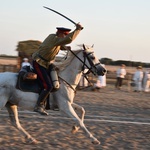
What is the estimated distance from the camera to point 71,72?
27.3 feet

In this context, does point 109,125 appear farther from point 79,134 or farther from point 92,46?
point 92,46

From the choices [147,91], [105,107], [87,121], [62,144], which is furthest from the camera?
[147,91]

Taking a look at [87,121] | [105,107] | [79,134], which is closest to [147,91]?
[105,107]

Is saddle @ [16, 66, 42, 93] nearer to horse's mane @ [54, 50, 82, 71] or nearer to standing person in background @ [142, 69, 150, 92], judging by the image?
horse's mane @ [54, 50, 82, 71]

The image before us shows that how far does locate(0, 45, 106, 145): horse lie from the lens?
802 centimetres

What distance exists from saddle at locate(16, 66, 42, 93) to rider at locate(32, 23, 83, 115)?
4.4 inches

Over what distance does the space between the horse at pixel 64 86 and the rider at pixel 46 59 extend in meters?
0.18

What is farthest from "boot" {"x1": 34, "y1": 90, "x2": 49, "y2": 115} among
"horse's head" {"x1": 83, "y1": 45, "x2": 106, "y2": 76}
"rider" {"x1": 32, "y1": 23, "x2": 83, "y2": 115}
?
→ "horse's head" {"x1": 83, "y1": 45, "x2": 106, "y2": 76}

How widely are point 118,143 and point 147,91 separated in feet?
58.7

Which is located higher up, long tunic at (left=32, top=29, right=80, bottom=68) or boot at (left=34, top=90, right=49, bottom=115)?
long tunic at (left=32, top=29, right=80, bottom=68)

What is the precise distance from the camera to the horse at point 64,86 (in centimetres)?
802

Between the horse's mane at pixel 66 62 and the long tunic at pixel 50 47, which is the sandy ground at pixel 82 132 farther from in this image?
the long tunic at pixel 50 47

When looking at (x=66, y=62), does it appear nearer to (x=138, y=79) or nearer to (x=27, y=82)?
(x=27, y=82)

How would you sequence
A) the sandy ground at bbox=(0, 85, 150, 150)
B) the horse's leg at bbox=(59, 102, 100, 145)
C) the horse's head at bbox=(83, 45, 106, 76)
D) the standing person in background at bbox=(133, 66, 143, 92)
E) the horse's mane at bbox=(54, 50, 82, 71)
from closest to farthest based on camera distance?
the horse's leg at bbox=(59, 102, 100, 145), the sandy ground at bbox=(0, 85, 150, 150), the horse's head at bbox=(83, 45, 106, 76), the horse's mane at bbox=(54, 50, 82, 71), the standing person in background at bbox=(133, 66, 143, 92)
